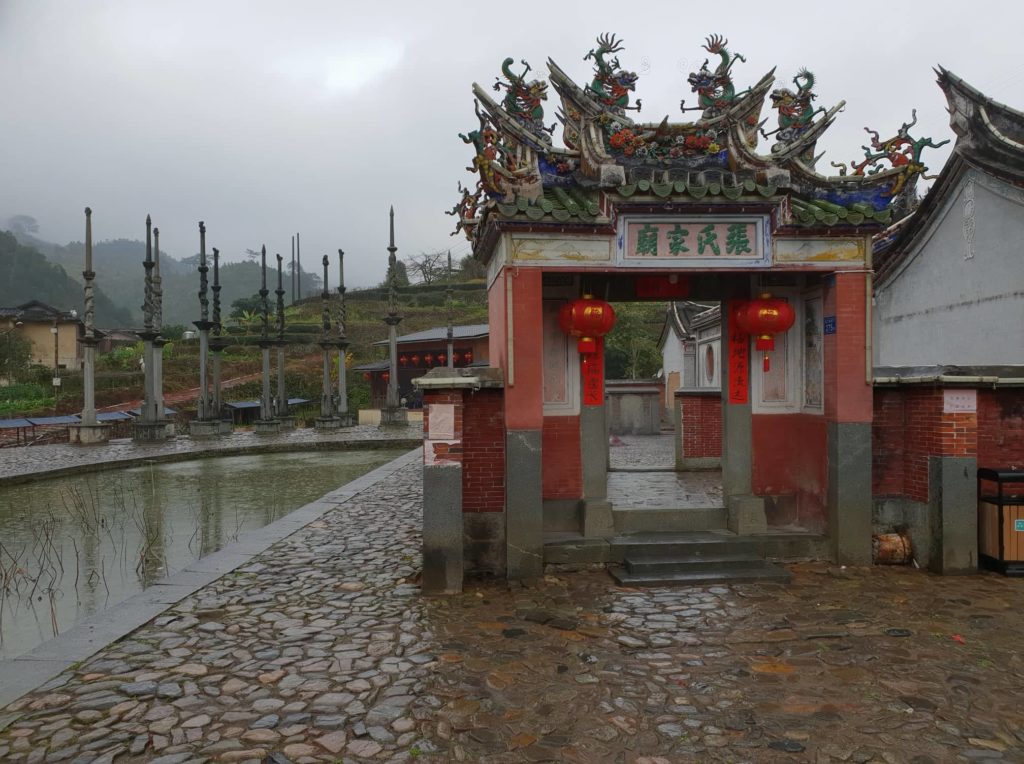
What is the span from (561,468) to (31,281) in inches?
3037

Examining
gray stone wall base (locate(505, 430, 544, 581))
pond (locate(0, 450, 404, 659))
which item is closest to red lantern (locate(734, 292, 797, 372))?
gray stone wall base (locate(505, 430, 544, 581))

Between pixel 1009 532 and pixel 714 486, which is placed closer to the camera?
pixel 1009 532

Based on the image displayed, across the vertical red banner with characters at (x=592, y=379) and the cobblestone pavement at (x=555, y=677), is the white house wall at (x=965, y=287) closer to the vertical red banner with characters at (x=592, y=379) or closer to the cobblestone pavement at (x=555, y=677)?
the cobblestone pavement at (x=555, y=677)

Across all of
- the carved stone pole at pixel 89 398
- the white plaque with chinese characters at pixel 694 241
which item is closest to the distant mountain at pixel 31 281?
the carved stone pole at pixel 89 398

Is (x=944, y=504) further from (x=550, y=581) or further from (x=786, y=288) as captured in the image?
(x=550, y=581)

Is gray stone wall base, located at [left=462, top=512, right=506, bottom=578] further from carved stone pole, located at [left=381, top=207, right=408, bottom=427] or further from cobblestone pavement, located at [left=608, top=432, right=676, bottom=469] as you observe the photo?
carved stone pole, located at [left=381, top=207, right=408, bottom=427]

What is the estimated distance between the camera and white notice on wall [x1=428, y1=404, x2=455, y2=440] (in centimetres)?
673

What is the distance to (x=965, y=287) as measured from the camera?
1030 centimetres

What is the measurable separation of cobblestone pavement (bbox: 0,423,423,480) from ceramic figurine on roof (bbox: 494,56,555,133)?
45.8 feet

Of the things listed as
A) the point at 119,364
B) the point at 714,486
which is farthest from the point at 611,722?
the point at 119,364

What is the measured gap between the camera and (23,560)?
8.22 m

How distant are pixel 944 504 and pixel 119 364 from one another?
4467cm

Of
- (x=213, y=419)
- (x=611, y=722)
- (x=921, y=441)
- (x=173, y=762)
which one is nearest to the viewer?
(x=173, y=762)

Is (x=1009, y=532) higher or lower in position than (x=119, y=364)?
lower
